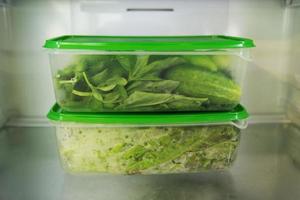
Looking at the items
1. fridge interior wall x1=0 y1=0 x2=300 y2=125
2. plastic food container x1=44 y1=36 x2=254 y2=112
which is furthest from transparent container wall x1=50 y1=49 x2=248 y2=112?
fridge interior wall x1=0 y1=0 x2=300 y2=125

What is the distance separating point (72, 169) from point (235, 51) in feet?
1.37

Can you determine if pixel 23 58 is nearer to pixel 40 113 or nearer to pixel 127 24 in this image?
pixel 40 113

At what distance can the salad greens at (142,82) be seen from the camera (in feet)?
2.32

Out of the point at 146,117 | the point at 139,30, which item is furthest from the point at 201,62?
the point at 139,30

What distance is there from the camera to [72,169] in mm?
746

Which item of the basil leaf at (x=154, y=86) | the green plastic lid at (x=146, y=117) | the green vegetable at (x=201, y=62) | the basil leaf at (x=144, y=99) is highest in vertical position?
the green vegetable at (x=201, y=62)

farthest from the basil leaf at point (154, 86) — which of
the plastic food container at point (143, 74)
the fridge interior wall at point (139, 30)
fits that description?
the fridge interior wall at point (139, 30)

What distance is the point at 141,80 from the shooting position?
2.31ft

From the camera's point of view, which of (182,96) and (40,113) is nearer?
(182,96)

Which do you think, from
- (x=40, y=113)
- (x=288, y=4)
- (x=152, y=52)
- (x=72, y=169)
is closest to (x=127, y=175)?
(x=72, y=169)

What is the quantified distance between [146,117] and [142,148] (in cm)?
6

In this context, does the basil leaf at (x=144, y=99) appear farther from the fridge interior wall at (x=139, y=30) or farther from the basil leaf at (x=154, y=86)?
the fridge interior wall at (x=139, y=30)

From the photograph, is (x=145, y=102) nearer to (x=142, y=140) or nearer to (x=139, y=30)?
(x=142, y=140)

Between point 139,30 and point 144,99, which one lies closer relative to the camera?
point 144,99
